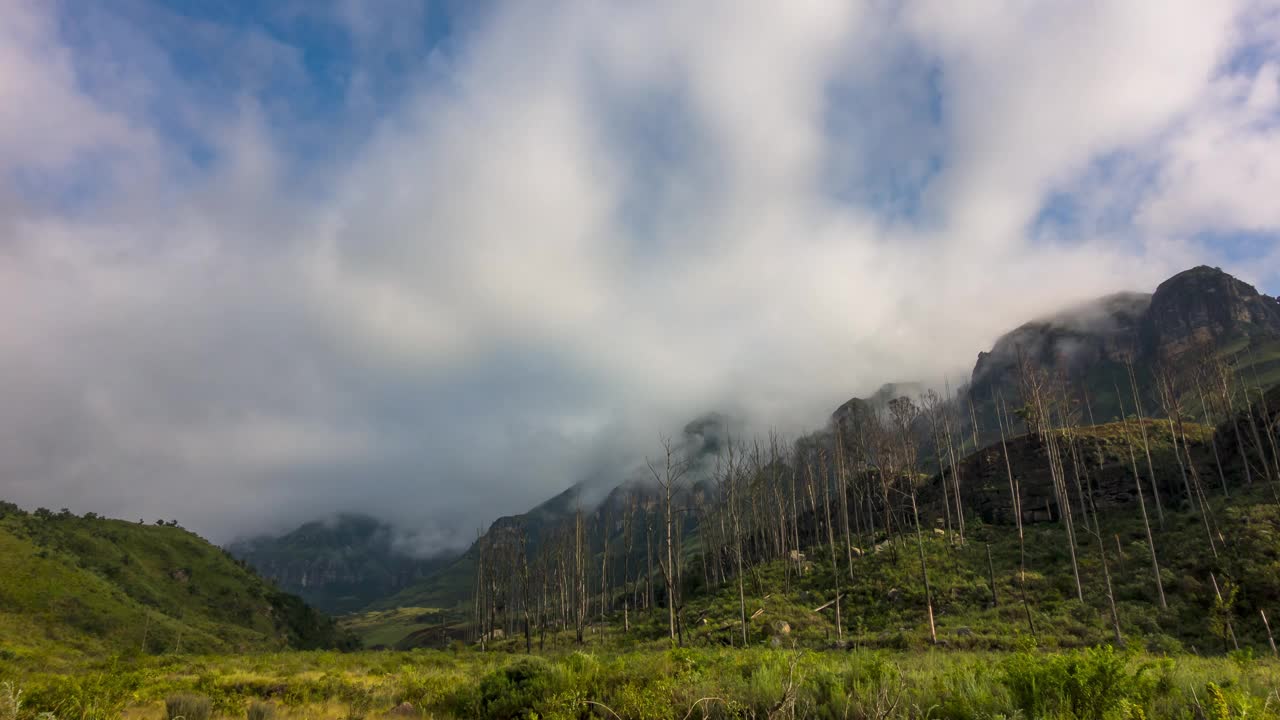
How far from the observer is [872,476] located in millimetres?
65812

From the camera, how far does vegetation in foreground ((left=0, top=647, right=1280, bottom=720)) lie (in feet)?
24.6

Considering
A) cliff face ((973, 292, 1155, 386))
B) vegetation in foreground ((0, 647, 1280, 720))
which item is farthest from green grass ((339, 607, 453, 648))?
cliff face ((973, 292, 1155, 386))

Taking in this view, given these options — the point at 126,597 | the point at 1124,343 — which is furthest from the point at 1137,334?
the point at 126,597

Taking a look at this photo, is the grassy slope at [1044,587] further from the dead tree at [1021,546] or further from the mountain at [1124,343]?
the mountain at [1124,343]

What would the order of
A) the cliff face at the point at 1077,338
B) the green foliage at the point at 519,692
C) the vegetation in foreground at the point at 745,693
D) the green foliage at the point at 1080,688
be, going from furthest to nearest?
the cliff face at the point at 1077,338 → the green foliage at the point at 519,692 → the vegetation in foreground at the point at 745,693 → the green foliage at the point at 1080,688

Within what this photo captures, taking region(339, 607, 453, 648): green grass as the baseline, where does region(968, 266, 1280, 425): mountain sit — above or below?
above

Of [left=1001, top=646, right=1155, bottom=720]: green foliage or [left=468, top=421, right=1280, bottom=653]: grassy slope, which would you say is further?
[left=468, top=421, right=1280, bottom=653]: grassy slope

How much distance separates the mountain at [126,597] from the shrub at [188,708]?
88.5ft

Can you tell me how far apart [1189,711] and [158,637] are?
241ft

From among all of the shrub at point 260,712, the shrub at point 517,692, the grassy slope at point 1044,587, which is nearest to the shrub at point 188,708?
the shrub at point 260,712

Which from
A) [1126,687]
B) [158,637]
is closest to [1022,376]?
[1126,687]

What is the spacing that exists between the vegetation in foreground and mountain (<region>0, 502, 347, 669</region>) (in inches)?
1057

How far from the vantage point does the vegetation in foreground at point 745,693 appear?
7484mm

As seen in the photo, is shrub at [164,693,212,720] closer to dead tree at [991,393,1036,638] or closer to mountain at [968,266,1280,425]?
dead tree at [991,393,1036,638]
